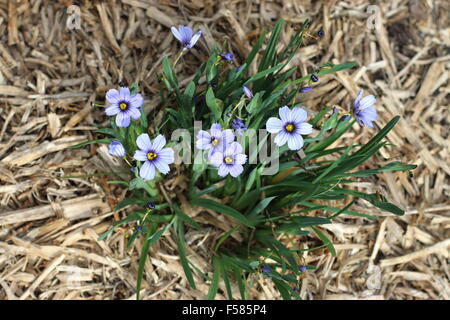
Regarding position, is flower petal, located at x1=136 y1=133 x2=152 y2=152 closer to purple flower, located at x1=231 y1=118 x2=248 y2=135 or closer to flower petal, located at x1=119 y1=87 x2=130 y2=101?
flower petal, located at x1=119 y1=87 x2=130 y2=101

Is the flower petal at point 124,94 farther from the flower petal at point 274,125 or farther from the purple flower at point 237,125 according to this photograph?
the flower petal at point 274,125

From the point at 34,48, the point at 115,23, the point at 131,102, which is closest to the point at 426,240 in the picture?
the point at 131,102

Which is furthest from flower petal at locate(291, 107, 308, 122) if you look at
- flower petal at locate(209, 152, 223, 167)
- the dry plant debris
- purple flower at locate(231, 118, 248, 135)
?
the dry plant debris

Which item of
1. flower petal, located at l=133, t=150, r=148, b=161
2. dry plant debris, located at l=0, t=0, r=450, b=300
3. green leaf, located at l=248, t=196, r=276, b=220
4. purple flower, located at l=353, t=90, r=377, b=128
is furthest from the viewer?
dry plant debris, located at l=0, t=0, r=450, b=300

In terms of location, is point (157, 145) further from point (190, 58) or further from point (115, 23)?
point (115, 23)

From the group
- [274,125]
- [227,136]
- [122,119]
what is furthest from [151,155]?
[274,125]

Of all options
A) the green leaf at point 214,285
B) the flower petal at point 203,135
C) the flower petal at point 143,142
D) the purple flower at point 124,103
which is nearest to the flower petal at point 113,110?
the purple flower at point 124,103
